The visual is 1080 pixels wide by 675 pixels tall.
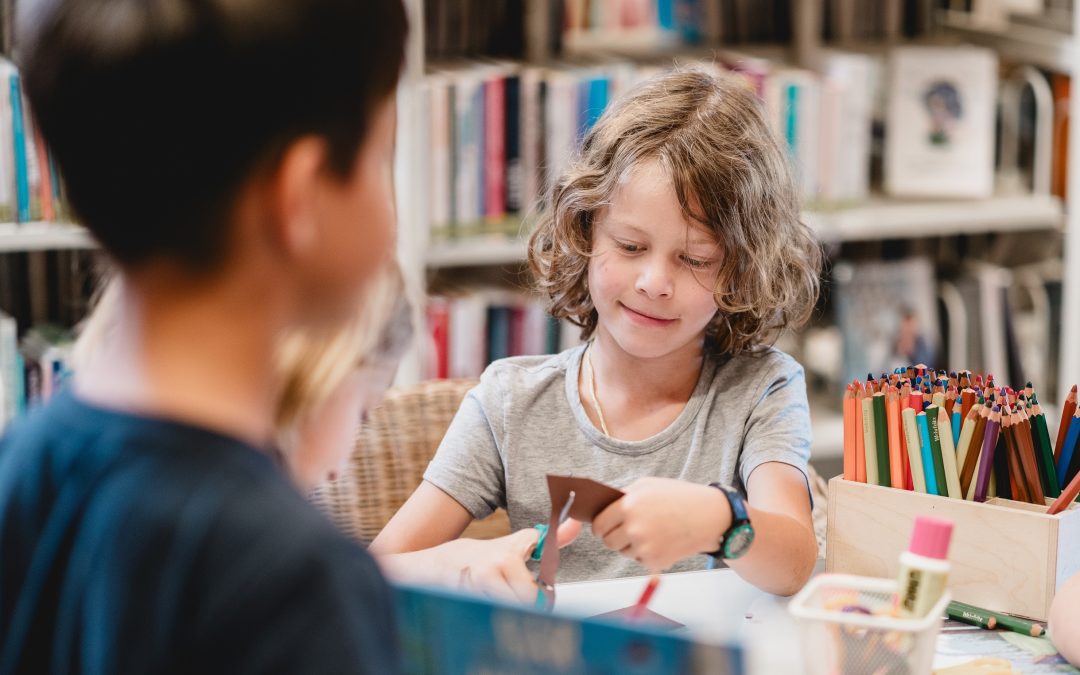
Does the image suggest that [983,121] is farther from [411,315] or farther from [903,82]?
[411,315]

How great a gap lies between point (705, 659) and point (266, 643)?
0.17 m

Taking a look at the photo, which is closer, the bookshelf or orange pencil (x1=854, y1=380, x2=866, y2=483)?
orange pencil (x1=854, y1=380, x2=866, y2=483)

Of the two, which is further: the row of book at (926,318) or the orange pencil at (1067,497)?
the row of book at (926,318)

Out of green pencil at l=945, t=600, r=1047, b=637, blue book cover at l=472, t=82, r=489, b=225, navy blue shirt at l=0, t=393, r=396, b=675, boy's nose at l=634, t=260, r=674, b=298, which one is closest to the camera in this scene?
navy blue shirt at l=0, t=393, r=396, b=675

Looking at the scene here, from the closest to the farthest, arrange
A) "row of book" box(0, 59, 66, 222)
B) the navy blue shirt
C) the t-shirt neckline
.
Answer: the navy blue shirt → the t-shirt neckline → "row of book" box(0, 59, 66, 222)

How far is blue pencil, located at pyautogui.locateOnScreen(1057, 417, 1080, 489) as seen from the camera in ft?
3.25

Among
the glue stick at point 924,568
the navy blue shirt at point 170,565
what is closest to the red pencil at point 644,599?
the glue stick at point 924,568

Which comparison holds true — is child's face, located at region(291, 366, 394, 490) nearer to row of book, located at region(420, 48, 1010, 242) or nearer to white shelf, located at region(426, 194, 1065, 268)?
row of book, located at region(420, 48, 1010, 242)

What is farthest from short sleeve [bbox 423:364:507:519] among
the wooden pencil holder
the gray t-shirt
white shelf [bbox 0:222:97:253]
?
white shelf [bbox 0:222:97:253]

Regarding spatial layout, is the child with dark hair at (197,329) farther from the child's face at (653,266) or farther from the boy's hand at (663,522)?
the child's face at (653,266)

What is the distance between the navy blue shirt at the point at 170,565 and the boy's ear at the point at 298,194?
0.29 feet

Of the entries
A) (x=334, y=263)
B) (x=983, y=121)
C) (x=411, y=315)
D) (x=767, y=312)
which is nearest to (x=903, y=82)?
(x=983, y=121)

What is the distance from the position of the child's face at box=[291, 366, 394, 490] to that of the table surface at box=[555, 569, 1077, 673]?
0.87 ft

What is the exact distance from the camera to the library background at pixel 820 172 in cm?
215
